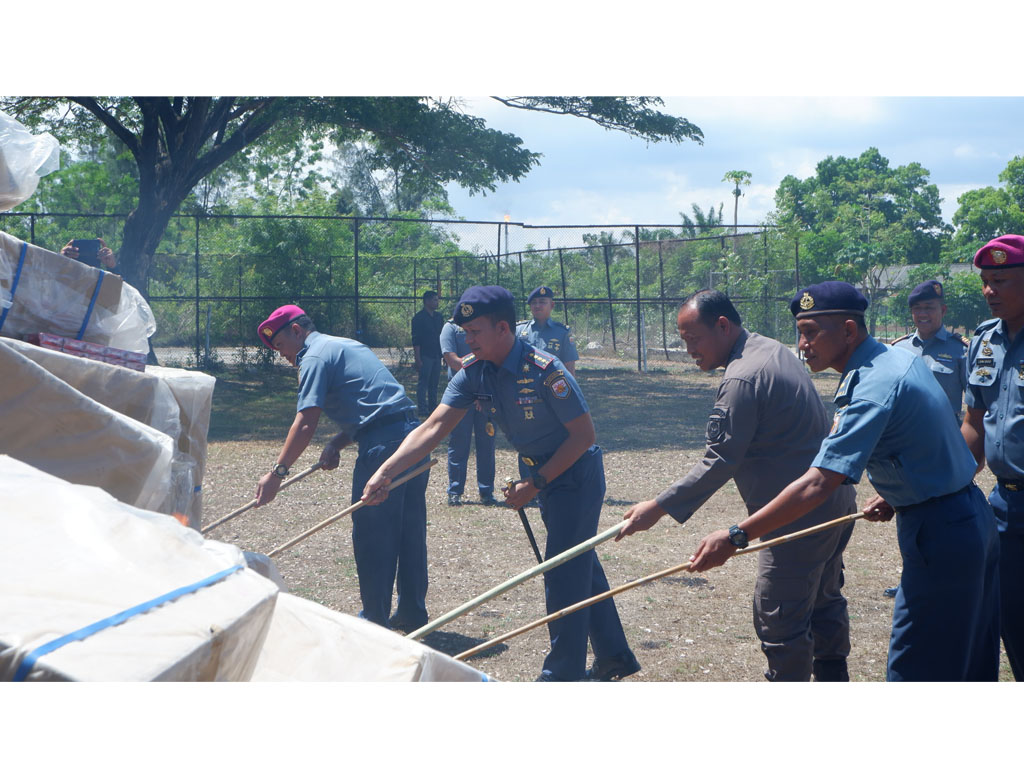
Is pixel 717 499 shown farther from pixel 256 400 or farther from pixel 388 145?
pixel 388 145

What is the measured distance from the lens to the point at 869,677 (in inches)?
164

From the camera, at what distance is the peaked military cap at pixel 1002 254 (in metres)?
3.56

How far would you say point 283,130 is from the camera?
1767 centimetres

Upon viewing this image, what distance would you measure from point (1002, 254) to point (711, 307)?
1184mm

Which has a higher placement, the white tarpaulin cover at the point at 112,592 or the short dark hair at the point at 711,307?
the short dark hair at the point at 711,307

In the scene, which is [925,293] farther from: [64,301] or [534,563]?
[64,301]

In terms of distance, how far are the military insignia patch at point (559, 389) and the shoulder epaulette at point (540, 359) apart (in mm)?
96

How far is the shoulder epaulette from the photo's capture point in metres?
4.07

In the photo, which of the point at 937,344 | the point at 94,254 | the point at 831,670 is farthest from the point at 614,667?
the point at 94,254

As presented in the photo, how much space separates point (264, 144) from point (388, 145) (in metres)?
4.01

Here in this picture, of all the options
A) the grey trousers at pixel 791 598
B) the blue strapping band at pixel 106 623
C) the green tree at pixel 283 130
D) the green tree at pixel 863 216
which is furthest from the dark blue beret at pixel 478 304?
the green tree at pixel 863 216

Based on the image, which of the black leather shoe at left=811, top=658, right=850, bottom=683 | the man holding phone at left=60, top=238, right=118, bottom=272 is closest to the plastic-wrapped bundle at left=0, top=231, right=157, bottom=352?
the black leather shoe at left=811, top=658, right=850, bottom=683

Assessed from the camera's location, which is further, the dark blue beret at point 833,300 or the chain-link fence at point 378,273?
the chain-link fence at point 378,273

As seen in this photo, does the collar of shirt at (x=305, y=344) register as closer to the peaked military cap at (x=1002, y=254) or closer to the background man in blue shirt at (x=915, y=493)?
the background man in blue shirt at (x=915, y=493)
